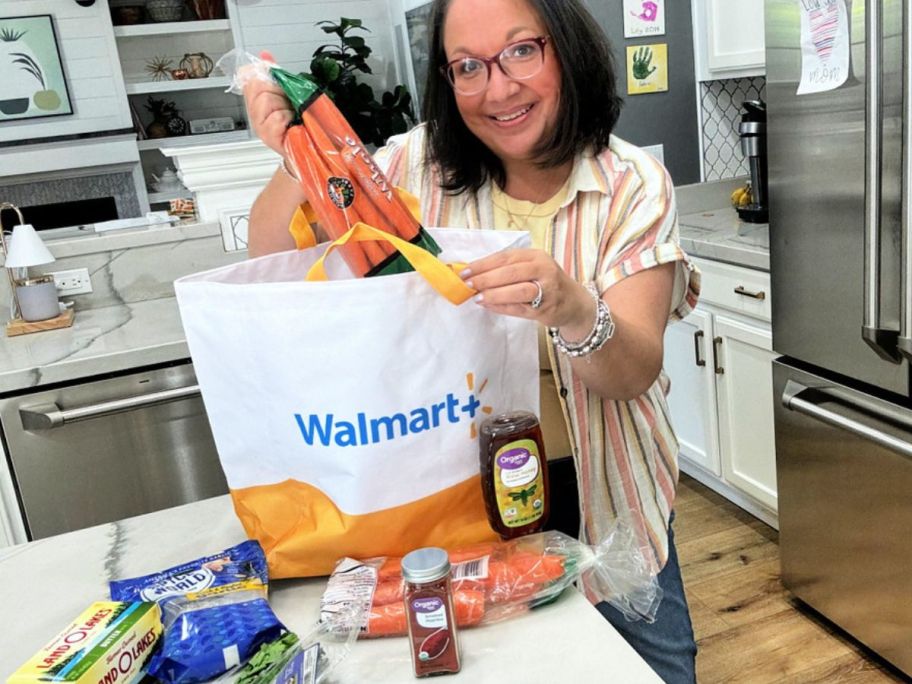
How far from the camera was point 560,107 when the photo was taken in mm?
1084

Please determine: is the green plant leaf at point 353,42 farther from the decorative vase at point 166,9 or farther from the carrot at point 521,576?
the carrot at point 521,576

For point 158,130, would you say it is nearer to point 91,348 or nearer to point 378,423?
Result: point 91,348

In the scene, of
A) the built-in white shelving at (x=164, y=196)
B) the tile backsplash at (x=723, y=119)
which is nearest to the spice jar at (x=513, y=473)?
the tile backsplash at (x=723, y=119)

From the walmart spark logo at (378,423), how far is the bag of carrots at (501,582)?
136mm

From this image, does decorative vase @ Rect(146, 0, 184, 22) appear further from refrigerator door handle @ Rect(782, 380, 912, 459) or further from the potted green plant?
refrigerator door handle @ Rect(782, 380, 912, 459)

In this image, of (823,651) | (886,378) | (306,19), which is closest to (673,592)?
(886,378)

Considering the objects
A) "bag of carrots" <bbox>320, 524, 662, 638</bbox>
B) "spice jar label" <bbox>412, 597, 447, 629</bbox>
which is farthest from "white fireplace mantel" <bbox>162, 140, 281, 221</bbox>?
"spice jar label" <bbox>412, 597, 447, 629</bbox>

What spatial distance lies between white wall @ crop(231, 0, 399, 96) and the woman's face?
13.4ft

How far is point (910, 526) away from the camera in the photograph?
5.69 feet

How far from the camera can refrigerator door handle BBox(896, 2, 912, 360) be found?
145cm

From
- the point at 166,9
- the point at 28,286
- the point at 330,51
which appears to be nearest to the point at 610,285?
the point at 28,286

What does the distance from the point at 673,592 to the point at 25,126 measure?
4802 millimetres

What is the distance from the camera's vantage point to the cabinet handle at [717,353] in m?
2.54

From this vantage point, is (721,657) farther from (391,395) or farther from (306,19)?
(306,19)
